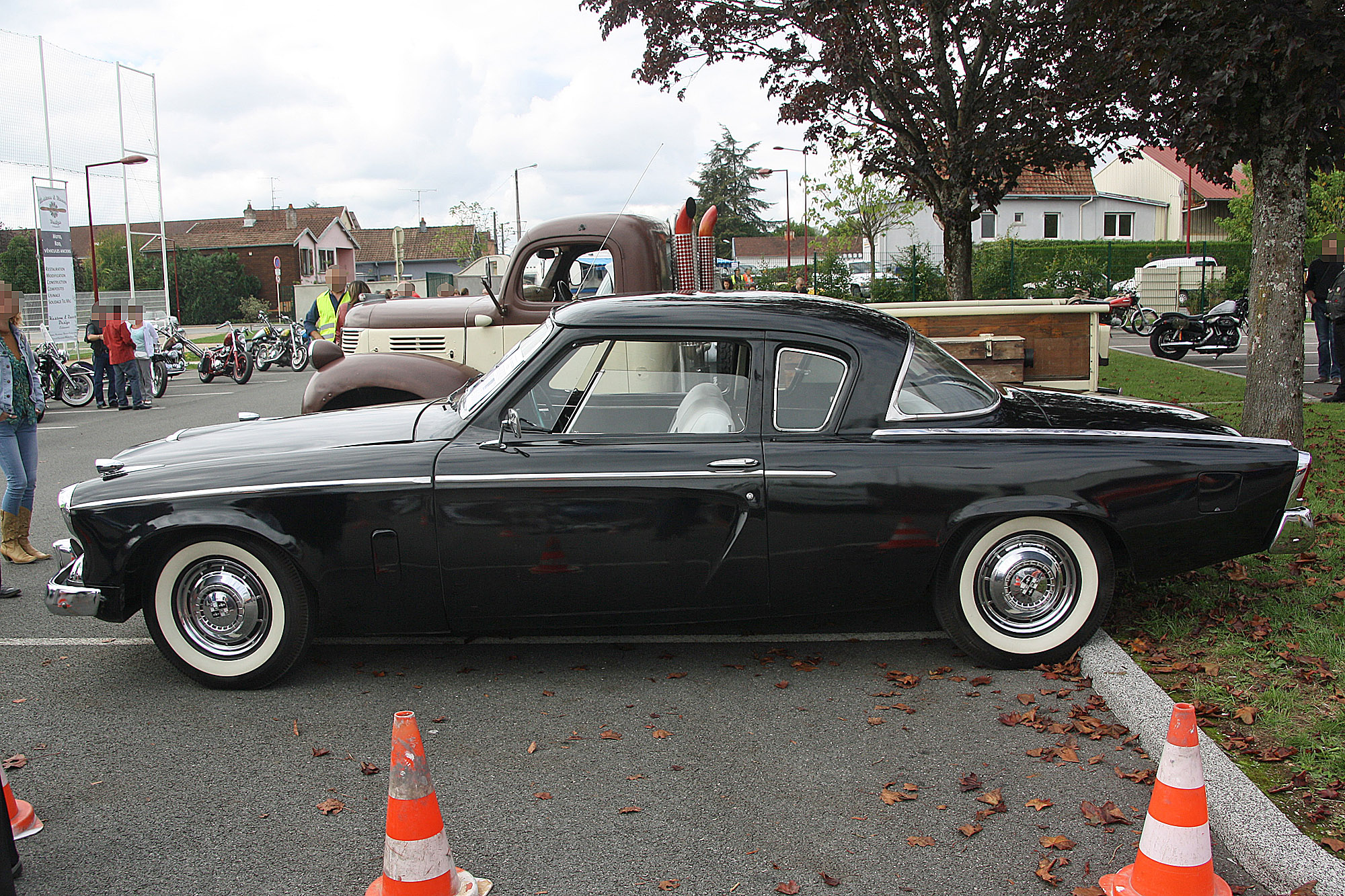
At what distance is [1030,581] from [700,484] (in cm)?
146

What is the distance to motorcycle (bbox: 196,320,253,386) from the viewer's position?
2159 centimetres

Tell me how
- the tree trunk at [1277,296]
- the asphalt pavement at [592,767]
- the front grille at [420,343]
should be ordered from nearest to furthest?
the asphalt pavement at [592,767] < the tree trunk at [1277,296] < the front grille at [420,343]

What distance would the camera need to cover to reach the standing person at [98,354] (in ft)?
→ 54.2

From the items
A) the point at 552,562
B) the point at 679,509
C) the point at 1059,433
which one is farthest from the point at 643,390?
the point at 1059,433

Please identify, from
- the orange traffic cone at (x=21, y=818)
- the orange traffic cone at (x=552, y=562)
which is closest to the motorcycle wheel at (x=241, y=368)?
the orange traffic cone at (x=552, y=562)

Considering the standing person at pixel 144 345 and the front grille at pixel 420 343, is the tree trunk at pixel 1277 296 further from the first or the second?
the standing person at pixel 144 345

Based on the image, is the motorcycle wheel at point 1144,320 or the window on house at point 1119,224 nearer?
the motorcycle wheel at point 1144,320

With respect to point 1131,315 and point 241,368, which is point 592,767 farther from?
point 1131,315

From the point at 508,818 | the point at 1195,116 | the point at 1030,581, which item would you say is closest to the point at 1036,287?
the point at 1195,116

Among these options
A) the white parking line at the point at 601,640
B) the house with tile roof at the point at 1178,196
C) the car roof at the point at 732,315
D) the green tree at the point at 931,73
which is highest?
the house with tile roof at the point at 1178,196

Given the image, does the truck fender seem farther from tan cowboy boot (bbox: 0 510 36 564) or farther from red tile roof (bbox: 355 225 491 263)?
red tile roof (bbox: 355 225 491 263)

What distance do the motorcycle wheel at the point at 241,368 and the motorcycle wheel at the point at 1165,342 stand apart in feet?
59.1

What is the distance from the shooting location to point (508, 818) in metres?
3.24

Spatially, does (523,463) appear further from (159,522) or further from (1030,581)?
(1030,581)
